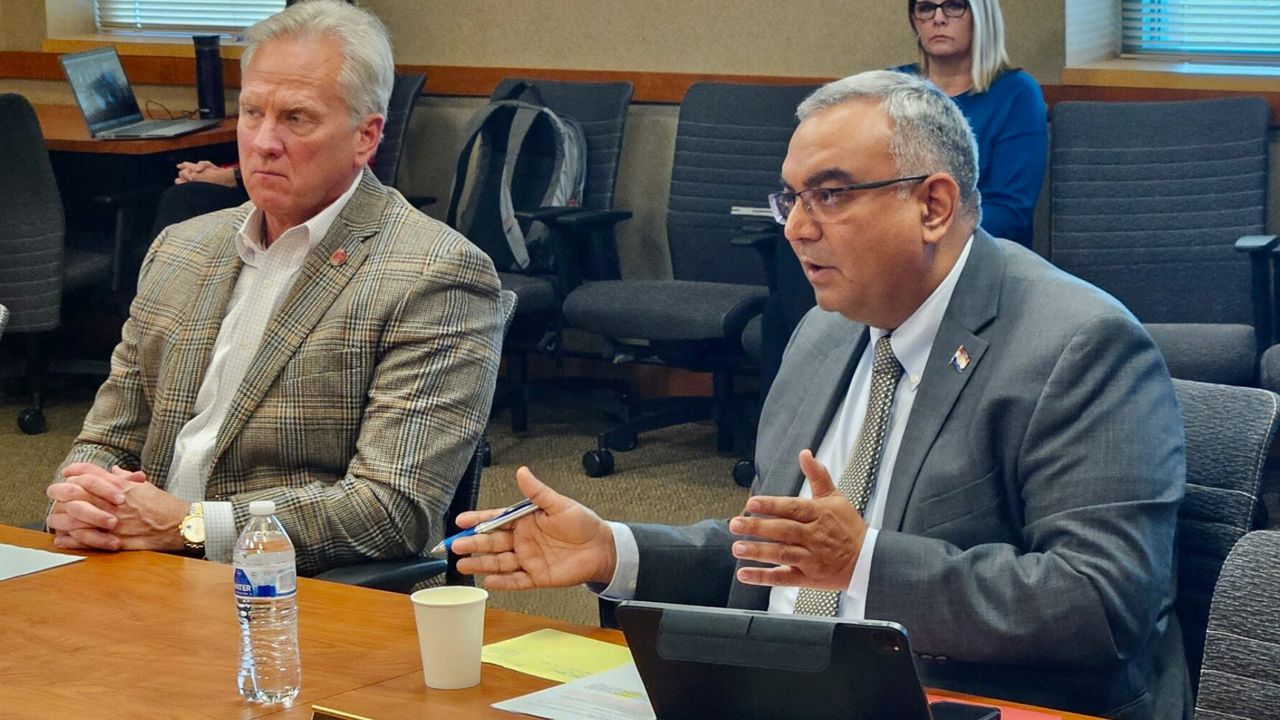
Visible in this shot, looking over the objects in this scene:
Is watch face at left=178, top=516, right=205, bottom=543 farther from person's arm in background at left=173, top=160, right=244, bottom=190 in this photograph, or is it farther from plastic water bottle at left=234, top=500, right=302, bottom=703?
person's arm in background at left=173, top=160, right=244, bottom=190

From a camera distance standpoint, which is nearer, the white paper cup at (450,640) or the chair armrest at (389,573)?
the white paper cup at (450,640)

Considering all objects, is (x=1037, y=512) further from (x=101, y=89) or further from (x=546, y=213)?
(x=101, y=89)

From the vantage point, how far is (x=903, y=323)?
2.05 meters

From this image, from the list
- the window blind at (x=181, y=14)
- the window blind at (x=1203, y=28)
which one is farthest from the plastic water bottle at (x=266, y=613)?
the window blind at (x=181, y=14)

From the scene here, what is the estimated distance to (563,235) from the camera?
200 inches

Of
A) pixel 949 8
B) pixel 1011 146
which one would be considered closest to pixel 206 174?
pixel 949 8

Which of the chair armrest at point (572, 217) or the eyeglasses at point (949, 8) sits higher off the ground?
the eyeglasses at point (949, 8)

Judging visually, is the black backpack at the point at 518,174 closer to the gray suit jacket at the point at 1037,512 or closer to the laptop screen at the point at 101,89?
the laptop screen at the point at 101,89

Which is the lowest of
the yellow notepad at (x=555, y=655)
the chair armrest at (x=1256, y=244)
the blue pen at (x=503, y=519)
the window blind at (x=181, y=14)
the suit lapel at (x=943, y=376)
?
the yellow notepad at (x=555, y=655)

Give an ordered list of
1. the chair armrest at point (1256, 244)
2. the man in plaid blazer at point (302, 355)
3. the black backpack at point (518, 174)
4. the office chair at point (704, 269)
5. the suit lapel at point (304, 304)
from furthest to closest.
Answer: the black backpack at point (518, 174) < the office chair at point (704, 269) < the chair armrest at point (1256, 244) < the suit lapel at point (304, 304) < the man in plaid blazer at point (302, 355)

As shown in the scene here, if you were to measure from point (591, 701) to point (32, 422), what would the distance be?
4417mm

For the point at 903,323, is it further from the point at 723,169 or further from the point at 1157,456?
the point at 723,169

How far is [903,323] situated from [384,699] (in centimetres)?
85

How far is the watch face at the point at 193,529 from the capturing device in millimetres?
2227
